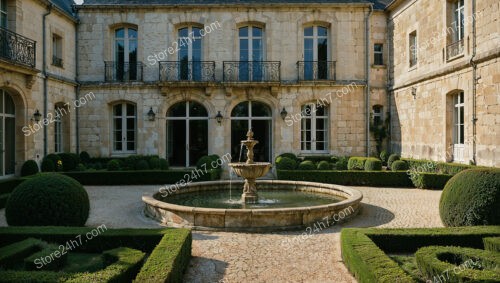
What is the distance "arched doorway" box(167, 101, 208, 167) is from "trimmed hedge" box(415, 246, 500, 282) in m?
13.6

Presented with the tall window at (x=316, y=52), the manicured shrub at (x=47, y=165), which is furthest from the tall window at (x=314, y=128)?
the manicured shrub at (x=47, y=165)

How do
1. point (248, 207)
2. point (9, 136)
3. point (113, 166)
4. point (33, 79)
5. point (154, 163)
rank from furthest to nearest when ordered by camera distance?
point (154, 163) → point (113, 166) → point (33, 79) → point (9, 136) → point (248, 207)

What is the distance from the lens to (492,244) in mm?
5469

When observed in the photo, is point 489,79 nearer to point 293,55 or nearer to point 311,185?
point 311,185

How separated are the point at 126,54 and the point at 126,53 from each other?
0.05 metres

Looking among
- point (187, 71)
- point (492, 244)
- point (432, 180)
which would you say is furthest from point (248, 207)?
point (187, 71)

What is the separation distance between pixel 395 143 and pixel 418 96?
2.78 metres

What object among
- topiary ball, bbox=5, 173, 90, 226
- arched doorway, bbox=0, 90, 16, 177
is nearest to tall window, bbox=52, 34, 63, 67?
arched doorway, bbox=0, 90, 16, 177

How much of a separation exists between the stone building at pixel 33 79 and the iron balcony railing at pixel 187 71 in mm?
3827

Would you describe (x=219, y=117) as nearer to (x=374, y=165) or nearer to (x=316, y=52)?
(x=316, y=52)

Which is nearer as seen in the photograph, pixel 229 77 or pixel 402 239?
pixel 402 239

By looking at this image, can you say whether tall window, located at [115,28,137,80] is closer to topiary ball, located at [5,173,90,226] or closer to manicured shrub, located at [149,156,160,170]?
manicured shrub, located at [149,156,160,170]

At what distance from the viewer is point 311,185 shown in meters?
11.4

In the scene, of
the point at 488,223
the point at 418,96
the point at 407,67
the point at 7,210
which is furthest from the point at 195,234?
the point at 407,67
